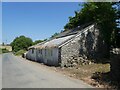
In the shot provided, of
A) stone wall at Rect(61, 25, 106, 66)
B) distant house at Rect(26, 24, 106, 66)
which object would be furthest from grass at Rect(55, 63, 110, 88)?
distant house at Rect(26, 24, 106, 66)

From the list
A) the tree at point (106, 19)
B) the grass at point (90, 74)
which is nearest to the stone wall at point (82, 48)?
the tree at point (106, 19)

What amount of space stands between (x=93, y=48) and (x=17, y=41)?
93.7 m

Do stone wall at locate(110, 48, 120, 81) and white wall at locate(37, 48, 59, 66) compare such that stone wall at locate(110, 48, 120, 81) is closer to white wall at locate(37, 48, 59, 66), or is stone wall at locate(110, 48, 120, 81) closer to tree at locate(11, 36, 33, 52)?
white wall at locate(37, 48, 59, 66)

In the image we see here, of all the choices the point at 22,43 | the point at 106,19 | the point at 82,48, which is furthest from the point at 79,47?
the point at 22,43

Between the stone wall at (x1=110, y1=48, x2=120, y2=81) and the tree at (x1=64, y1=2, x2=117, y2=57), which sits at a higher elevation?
the tree at (x1=64, y1=2, x2=117, y2=57)

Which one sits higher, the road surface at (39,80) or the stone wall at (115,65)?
the stone wall at (115,65)

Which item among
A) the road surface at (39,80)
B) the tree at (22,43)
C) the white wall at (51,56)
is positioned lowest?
the road surface at (39,80)

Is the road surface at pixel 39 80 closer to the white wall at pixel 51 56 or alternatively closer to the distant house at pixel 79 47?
the distant house at pixel 79 47

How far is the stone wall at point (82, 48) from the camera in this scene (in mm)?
28172

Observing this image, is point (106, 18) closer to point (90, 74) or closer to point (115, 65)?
point (90, 74)

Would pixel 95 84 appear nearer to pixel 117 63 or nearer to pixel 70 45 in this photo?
pixel 117 63

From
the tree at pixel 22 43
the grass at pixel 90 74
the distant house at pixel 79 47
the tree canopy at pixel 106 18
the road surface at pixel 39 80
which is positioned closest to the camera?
the road surface at pixel 39 80

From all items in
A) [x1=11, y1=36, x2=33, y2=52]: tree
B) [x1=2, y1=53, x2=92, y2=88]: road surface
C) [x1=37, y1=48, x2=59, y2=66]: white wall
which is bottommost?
[x1=2, y1=53, x2=92, y2=88]: road surface

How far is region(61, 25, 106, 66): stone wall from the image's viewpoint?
28.2 metres
